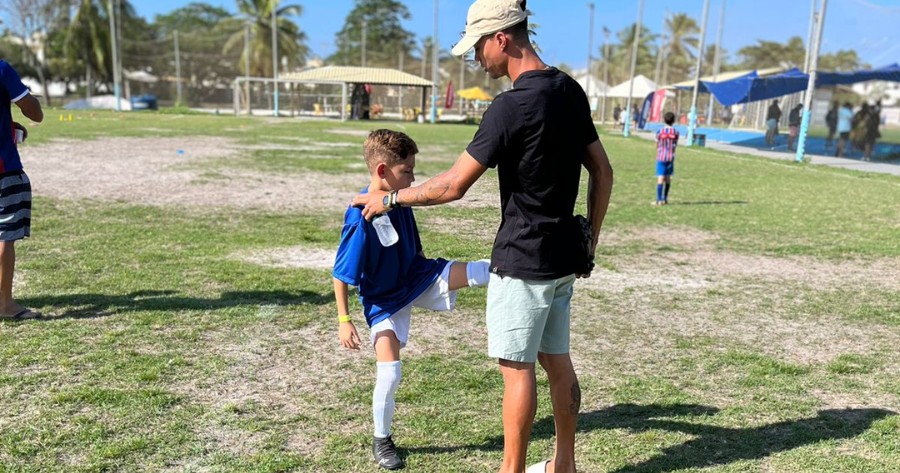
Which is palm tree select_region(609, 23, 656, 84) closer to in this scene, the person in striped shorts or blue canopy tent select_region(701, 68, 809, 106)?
blue canopy tent select_region(701, 68, 809, 106)

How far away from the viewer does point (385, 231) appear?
9.71 ft

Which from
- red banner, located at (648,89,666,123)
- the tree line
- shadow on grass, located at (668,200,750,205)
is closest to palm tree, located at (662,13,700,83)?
the tree line

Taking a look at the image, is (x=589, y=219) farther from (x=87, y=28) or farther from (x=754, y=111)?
(x=87, y=28)

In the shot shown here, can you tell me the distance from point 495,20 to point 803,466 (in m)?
2.46

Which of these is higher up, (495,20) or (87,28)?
(87,28)

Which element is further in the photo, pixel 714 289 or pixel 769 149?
pixel 769 149

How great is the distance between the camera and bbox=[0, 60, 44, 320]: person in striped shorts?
4.64 m

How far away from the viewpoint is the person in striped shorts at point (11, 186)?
4.64 m

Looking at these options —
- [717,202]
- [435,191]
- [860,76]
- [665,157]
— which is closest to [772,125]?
[860,76]

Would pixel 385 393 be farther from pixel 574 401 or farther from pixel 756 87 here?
pixel 756 87

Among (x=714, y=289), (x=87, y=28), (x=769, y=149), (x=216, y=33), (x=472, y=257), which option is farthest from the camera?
(x=216, y=33)

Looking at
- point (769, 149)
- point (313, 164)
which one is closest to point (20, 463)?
point (313, 164)

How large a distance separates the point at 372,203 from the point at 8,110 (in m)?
3.37

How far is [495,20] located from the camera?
245 centimetres
